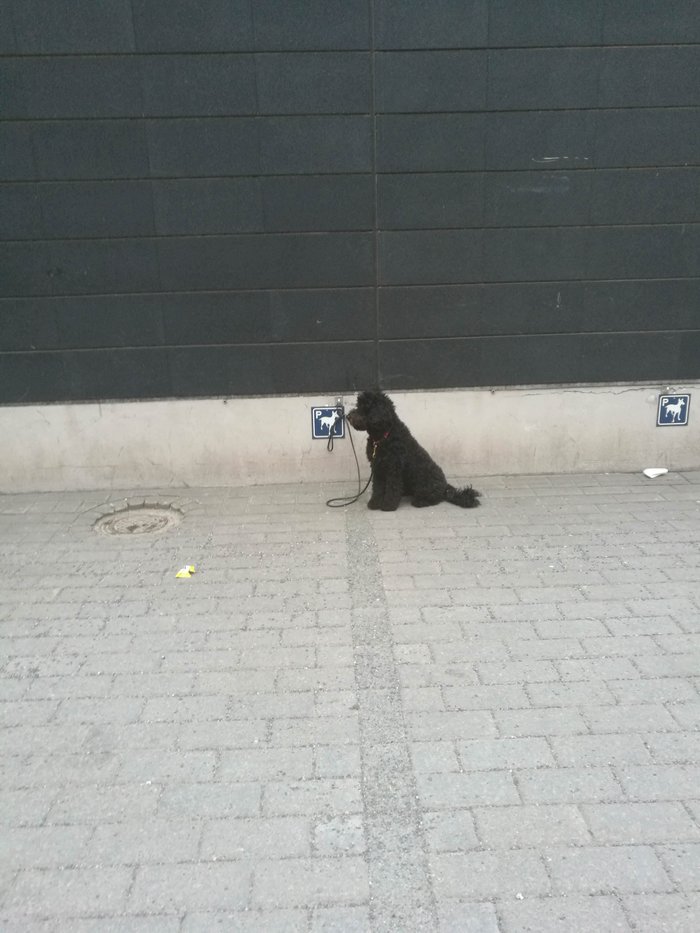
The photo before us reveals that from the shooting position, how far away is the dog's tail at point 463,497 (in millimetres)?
5430

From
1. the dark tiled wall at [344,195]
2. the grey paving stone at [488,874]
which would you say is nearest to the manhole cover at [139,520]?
the dark tiled wall at [344,195]

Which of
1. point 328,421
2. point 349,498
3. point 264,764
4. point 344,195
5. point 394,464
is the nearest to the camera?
point 264,764

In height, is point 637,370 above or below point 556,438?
above

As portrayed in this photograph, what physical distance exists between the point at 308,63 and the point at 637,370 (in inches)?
144

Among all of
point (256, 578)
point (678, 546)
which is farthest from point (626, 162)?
point (256, 578)

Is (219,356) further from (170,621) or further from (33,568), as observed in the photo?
(170,621)

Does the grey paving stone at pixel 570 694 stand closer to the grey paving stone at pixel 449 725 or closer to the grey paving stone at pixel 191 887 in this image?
the grey paving stone at pixel 449 725

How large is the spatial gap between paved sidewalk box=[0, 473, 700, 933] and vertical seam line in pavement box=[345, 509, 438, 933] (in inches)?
0.4

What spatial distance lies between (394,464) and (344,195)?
219cm

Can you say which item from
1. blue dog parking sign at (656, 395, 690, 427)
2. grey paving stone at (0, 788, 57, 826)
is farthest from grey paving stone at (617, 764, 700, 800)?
blue dog parking sign at (656, 395, 690, 427)

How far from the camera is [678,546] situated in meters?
4.71

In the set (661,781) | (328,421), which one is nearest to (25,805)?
→ (661,781)

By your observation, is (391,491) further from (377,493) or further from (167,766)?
(167,766)

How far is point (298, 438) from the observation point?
5977 millimetres
